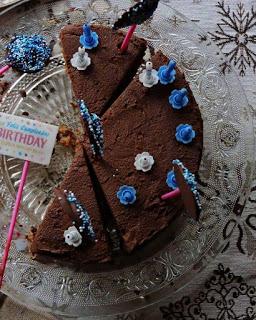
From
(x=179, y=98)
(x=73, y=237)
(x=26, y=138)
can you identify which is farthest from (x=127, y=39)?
(x=73, y=237)

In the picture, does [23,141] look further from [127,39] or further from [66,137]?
[127,39]

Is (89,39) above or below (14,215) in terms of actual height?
above

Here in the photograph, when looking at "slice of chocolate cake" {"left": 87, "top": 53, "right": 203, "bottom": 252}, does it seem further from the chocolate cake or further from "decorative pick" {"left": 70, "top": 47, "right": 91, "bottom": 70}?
"decorative pick" {"left": 70, "top": 47, "right": 91, "bottom": 70}

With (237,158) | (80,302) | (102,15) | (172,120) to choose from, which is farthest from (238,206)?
(102,15)

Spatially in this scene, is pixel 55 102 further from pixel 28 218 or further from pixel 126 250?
pixel 126 250

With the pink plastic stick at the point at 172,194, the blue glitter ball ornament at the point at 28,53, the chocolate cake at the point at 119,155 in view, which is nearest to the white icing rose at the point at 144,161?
the chocolate cake at the point at 119,155

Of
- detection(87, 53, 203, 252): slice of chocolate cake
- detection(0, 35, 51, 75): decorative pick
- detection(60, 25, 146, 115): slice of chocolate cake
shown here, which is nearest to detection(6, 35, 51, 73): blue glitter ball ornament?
detection(0, 35, 51, 75): decorative pick
